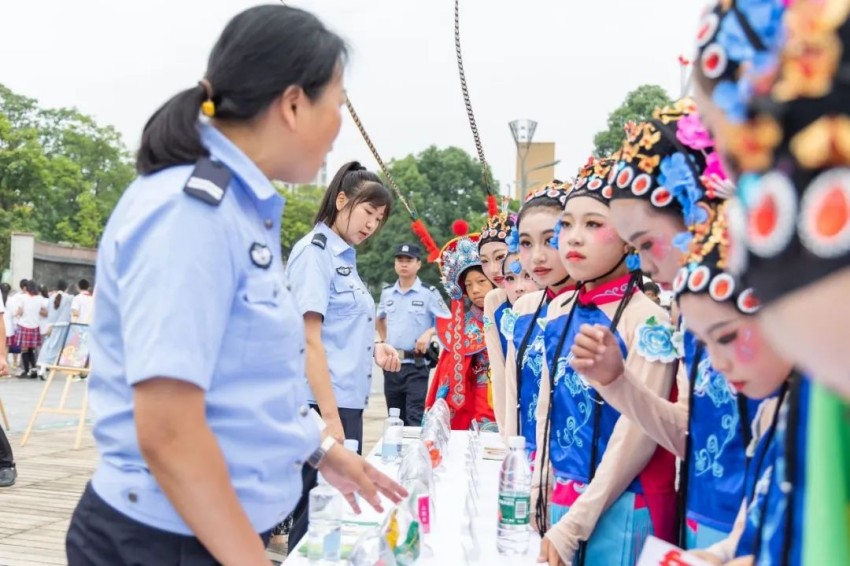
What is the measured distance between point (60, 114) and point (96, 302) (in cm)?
4438

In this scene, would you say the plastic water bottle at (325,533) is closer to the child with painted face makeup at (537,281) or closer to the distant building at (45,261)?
the child with painted face makeup at (537,281)

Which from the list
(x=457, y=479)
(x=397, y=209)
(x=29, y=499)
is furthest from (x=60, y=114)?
(x=457, y=479)

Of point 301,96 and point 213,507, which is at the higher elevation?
point 301,96

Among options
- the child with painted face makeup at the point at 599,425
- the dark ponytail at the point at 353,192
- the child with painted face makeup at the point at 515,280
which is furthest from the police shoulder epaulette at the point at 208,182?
the child with painted face makeup at the point at 515,280

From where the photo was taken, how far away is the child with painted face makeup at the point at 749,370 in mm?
888

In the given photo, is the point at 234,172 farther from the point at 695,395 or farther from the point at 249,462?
the point at 695,395

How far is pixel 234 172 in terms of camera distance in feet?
4.34

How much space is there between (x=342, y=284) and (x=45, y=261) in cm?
2184

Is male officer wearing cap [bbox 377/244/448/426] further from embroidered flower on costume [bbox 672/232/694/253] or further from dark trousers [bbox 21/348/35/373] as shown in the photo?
dark trousers [bbox 21/348/35/373]

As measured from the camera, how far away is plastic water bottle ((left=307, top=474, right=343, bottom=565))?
2.09 meters

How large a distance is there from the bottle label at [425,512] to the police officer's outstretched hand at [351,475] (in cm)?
30

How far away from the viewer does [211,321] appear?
1.19 m

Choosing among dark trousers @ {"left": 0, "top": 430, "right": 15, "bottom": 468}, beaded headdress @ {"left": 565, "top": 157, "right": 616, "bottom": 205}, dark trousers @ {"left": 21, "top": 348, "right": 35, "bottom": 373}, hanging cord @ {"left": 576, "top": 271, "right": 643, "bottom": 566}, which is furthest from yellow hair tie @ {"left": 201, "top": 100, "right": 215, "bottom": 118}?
dark trousers @ {"left": 21, "top": 348, "right": 35, "bottom": 373}

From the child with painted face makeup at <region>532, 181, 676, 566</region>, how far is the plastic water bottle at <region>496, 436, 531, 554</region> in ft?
0.23
